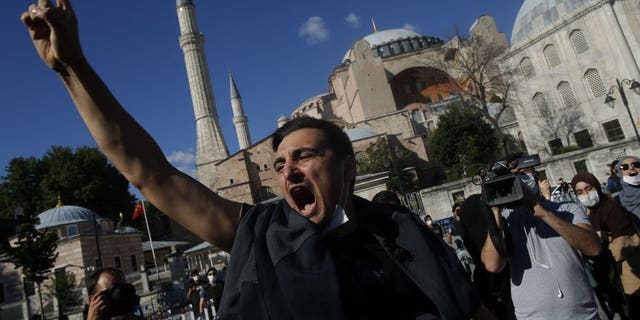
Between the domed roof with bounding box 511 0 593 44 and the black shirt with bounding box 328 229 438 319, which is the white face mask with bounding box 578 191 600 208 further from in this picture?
the domed roof with bounding box 511 0 593 44

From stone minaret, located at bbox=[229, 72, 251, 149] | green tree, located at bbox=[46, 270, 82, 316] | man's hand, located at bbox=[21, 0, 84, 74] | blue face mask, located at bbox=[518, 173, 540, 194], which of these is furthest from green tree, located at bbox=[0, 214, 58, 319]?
stone minaret, located at bbox=[229, 72, 251, 149]

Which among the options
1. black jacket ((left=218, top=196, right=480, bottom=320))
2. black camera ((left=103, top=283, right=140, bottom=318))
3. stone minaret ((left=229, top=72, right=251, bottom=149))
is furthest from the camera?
stone minaret ((left=229, top=72, right=251, bottom=149))

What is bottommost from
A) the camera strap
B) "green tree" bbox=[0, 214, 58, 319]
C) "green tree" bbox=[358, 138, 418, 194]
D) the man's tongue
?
the camera strap

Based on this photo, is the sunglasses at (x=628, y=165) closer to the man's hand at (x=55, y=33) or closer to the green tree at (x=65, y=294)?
the man's hand at (x=55, y=33)

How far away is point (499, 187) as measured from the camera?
A: 7.41ft

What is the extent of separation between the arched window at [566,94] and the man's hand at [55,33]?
2954cm

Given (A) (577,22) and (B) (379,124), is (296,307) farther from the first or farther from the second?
(B) (379,124)

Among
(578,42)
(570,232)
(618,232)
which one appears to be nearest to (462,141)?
(578,42)

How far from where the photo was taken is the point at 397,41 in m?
49.3

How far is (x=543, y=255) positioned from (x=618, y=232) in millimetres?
1832

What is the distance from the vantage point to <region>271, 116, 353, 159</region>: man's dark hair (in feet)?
4.61

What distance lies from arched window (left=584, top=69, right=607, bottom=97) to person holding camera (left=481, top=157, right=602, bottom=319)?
27.0 m

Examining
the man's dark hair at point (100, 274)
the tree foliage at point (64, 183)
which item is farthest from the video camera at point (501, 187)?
the tree foliage at point (64, 183)

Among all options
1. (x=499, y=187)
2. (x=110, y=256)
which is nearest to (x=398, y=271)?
(x=499, y=187)
